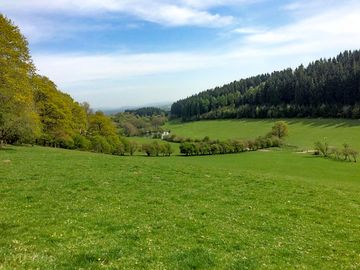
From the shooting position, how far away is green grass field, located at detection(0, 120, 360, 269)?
11898 millimetres

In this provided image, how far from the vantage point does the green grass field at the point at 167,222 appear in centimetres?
1190

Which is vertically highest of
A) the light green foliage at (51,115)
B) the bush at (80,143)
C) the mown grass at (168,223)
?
the light green foliage at (51,115)

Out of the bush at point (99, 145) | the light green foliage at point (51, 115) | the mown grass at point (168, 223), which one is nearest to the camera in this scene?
the mown grass at point (168, 223)

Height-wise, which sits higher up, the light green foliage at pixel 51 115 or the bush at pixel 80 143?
the light green foliage at pixel 51 115

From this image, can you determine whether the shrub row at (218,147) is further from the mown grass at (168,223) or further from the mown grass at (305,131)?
the mown grass at (168,223)

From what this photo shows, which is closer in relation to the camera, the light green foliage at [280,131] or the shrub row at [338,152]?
the shrub row at [338,152]

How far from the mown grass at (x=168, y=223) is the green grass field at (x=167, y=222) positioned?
40 mm

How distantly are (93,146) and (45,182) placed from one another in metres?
68.0

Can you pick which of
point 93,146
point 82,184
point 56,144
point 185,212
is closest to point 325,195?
point 185,212

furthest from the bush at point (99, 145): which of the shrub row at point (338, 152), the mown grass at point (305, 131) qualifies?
the mown grass at point (305, 131)

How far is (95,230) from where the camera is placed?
14539mm

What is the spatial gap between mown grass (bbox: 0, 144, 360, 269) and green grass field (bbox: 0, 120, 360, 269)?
4 centimetres

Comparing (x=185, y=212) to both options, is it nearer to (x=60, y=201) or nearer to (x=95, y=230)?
(x=95, y=230)

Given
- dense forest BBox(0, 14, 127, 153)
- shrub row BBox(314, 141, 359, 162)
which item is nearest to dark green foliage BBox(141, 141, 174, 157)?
dense forest BBox(0, 14, 127, 153)
